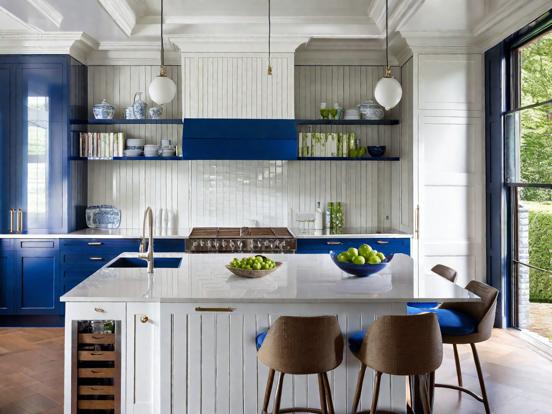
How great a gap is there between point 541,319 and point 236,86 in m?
3.70

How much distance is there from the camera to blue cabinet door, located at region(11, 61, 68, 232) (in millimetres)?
5254

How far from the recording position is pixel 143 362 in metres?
2.67

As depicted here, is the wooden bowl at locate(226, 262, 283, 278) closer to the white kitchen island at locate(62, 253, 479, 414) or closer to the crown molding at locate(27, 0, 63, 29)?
the white kitchen island at locate(62, 253, 479, 414)

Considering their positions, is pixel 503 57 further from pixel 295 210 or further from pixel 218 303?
pixel 218 303

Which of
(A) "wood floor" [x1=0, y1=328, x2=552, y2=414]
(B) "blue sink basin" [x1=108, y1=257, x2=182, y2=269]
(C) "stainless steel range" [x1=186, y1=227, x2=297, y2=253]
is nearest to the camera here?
(A) "wood floor" [x1=0, y1=328, x2=552, y2=414]

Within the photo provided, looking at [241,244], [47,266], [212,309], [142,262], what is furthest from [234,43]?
[212,309]

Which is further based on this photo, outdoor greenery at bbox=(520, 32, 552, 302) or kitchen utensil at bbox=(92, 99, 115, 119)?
kitchen utensil at bbox=(92, 99, 115, 119)

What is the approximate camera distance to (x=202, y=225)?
5.83 metres

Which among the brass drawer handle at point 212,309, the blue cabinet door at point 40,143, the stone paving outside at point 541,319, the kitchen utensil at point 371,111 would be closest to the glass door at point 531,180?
the stone paving outside at point 541,319

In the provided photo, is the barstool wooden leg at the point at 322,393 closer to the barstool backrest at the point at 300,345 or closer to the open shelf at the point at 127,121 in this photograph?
the barstool backrest at the point at 300,345

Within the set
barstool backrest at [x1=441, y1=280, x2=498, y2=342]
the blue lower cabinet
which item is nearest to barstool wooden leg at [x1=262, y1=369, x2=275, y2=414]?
barstool backrest at [x1=441, y1=280, x2=498, y2=342]

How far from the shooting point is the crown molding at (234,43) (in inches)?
Result: 211

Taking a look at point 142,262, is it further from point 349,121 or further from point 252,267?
point 349,121

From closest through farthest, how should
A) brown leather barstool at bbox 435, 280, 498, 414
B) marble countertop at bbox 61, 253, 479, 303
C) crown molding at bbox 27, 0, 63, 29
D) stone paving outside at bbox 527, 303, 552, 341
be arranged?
marble countertop at bbox 61, 253, 479, 303
brown leather barstool at bbox 435, 280, 498, 414
crown molding at bbox 27, 0, 63, 29
stone paving outside at bbox 527, 303, 552, 341
